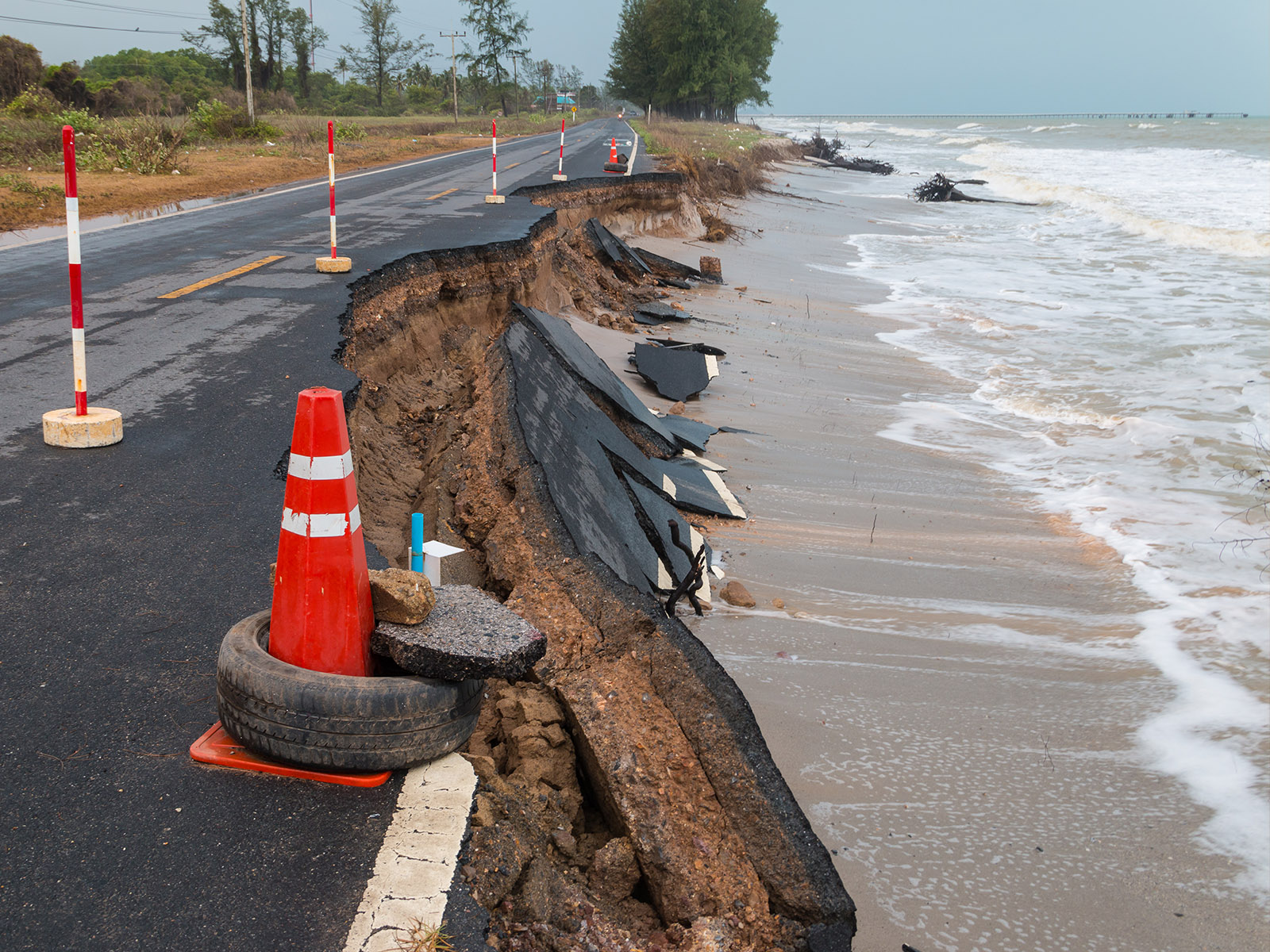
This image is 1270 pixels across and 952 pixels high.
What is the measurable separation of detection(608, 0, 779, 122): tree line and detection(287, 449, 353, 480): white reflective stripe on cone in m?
81.0

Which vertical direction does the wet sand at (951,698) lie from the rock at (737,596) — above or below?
A: below

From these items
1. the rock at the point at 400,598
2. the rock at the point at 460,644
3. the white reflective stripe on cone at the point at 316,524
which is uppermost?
the white reflective stripe on cone at the point at 316,524

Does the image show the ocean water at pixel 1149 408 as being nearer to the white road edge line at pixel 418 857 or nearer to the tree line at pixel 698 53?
the white road edge line at pixel 418 857

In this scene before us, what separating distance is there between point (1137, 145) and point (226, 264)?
7191cm

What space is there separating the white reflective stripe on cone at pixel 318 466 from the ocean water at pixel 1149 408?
3758 millimetres

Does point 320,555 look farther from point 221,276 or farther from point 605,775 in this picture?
point 221,276

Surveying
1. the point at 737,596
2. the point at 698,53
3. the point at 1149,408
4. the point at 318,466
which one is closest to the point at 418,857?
the point at 318,466

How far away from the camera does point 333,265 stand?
8695mm

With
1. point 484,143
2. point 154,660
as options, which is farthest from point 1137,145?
point 154,660

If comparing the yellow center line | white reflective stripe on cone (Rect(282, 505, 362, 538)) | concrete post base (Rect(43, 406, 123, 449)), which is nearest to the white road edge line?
white reflective stripe on cone (Rect(282, 505, 362, 538))

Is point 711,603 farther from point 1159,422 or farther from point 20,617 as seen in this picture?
point 1159,422

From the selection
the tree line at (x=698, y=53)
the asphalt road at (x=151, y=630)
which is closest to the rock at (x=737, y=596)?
the asphalt road at (x=151, y=630)

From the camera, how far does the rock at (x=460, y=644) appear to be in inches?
102

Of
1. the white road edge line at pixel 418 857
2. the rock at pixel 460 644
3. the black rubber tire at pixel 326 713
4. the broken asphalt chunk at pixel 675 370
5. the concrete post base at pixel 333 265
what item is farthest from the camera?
the broken asphalt chunk at pixel 675 370
